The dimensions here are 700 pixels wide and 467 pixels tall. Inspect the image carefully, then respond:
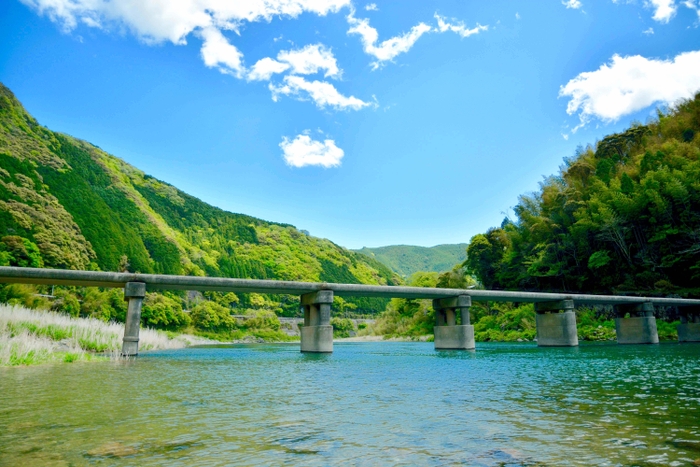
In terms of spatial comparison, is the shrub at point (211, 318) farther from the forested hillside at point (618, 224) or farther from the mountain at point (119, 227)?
the forested hillside at point (618, 224)

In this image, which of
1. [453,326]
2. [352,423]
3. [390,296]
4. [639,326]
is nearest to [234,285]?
[390,296]

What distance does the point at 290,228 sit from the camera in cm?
17512

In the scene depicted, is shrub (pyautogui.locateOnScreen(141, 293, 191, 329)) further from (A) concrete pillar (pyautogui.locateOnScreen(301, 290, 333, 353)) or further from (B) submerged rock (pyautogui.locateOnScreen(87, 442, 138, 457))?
(B) submerged rock (pyautogui.locateOnScreen(87, 442, 138, 457))

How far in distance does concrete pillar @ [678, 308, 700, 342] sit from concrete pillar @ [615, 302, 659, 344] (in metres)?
3.68

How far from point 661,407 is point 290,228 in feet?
557

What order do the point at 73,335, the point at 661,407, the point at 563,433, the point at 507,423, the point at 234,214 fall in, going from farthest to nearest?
the point at 234,214 < the point at 73,335 < the point at 661,407 < the point at 507,423 < the point at 563,433

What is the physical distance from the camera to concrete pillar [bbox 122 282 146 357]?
84.3 feet

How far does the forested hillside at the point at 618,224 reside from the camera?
45.2 m

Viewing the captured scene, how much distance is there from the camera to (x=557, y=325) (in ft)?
127

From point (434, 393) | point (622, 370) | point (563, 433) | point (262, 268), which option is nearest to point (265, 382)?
point (434, 393)

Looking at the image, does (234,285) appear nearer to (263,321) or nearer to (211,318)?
(211,318)

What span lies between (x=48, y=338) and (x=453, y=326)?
89.4 ft

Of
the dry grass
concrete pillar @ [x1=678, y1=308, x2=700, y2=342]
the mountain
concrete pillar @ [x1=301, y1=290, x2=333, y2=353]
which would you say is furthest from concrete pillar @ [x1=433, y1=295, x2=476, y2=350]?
the mountain

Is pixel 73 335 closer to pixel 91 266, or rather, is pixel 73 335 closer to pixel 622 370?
pixel 622 370
